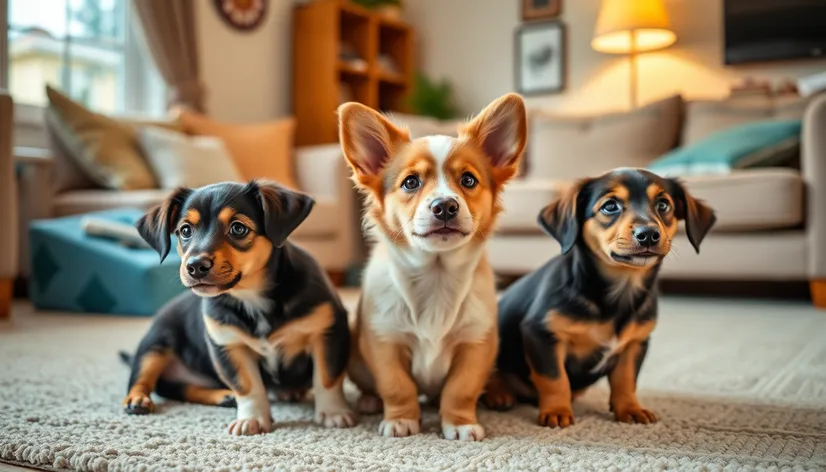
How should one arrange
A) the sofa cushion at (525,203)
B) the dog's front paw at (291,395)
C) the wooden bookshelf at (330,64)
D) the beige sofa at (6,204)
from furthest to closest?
1. the wooden bookshelf at (330,64)
2. the sofa cushion at (525,203)
3. the beige sofa at (6,204)
4. the dog's front paw at (291,395)

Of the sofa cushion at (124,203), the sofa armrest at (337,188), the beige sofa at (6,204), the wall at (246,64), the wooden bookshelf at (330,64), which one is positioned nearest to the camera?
the beige sofa at (6,204)

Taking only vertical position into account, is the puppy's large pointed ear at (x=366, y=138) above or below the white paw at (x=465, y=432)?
above

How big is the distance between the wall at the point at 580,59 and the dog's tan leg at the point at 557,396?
4.48 metres

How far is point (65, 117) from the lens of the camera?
145 inches

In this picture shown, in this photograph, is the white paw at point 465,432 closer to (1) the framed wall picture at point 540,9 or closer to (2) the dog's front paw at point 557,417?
(2) the dog's front paw at point 557,417

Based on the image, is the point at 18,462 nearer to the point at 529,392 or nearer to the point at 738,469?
the point at 529,392

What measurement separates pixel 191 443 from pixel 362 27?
5038mm

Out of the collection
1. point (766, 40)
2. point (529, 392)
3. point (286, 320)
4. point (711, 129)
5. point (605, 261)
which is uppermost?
point (766, 40)

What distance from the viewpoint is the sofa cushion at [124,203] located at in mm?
3459

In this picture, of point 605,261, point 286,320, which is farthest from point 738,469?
point 286,320

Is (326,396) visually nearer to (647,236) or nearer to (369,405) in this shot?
(369,405)

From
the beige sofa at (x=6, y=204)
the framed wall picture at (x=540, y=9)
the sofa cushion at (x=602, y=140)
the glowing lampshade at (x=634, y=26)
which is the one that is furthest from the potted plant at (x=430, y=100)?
the beige sofa at (x=6, y=204)

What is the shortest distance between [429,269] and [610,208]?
37cm

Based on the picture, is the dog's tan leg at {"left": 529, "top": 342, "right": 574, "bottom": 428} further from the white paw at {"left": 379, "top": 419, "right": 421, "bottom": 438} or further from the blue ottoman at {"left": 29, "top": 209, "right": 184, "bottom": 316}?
the blue ottoman at {"left": 29, "top": 209, "right": 184, "bottom": 316}
